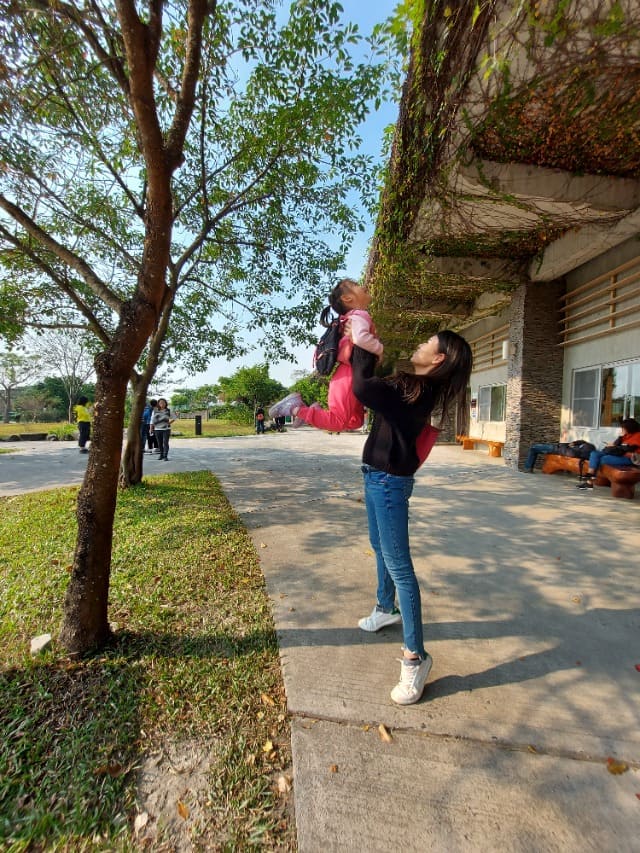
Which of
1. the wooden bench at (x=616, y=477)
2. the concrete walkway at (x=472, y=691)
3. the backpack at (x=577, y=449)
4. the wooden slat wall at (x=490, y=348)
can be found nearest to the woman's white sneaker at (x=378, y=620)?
the concrete walkway at (x=472, y=691)

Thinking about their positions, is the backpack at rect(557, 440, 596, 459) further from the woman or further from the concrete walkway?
the woman

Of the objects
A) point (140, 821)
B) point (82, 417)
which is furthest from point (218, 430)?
point (140, 821)

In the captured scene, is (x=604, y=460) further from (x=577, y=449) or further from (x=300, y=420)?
(x=300, y=420)

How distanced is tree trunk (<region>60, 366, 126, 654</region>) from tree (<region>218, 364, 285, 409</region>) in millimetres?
28808

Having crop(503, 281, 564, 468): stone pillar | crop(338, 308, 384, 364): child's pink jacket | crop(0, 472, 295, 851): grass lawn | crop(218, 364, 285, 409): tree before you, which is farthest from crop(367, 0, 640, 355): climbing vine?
crop(218, 364, 285, 409): tree

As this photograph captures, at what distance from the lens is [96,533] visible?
219 centimetres

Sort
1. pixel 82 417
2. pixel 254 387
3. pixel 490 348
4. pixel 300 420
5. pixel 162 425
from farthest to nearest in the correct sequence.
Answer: pixel 254 387
pixel 490 348
pixel 82 417
pixel 162 425
pixel 300 420

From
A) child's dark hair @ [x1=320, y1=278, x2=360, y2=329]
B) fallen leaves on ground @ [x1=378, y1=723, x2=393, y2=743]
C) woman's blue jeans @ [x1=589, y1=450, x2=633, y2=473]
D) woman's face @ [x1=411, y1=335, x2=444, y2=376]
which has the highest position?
child's dark hair @ [x1=320, y1=278, x2=360, y2=329]

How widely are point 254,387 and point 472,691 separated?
30.1 metres

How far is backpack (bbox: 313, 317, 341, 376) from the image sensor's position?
75.5 inches

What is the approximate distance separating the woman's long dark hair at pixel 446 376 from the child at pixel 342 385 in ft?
0.70

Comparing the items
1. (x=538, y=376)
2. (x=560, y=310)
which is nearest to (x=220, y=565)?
(x=538, y=376)

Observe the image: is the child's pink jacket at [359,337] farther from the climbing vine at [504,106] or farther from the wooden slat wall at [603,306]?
the wooden slat wall at [603,306]

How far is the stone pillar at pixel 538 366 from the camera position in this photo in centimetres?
858
